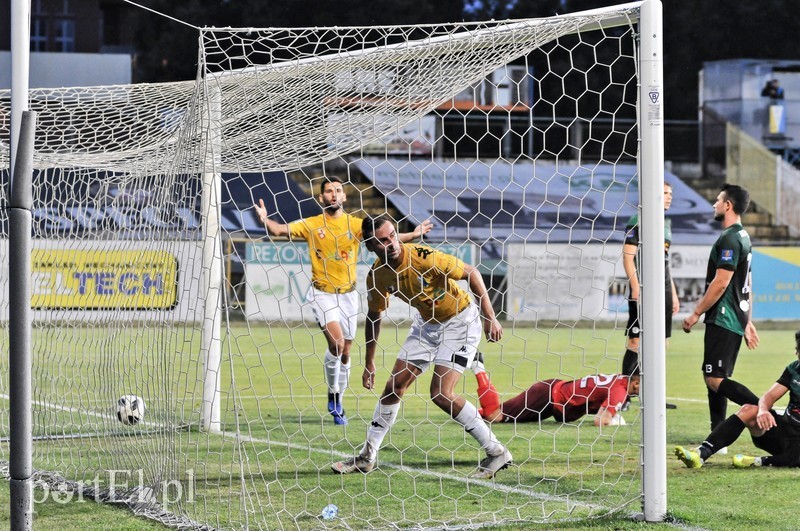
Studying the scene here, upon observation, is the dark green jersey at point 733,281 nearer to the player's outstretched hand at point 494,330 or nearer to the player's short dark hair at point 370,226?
the player's outstretched hand at point 494,330

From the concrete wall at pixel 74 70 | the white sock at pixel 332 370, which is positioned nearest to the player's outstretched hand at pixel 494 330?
the white sock at pixel 332 370

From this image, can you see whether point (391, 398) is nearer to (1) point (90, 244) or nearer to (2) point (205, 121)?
(2) point (205, 121)

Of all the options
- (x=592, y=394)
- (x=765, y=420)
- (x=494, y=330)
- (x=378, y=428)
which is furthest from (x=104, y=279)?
(x=765, y=420)

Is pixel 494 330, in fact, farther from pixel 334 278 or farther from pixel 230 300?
pixel 334 278

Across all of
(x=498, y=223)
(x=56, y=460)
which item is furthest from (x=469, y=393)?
(x=498, y=223)

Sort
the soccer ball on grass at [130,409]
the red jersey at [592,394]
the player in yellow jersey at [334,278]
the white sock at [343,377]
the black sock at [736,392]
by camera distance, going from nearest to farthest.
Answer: the soccer ball on grass at [130,409], the black sock at [736,392], the red jersey at [592,394], the player in yellow jersey at [334,278], the white sock at [343,377]

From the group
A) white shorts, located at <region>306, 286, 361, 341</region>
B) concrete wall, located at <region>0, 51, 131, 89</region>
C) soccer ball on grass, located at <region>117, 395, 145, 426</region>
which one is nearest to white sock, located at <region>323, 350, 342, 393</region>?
white shorts, located at <region>306, 286, 361, 341</region>

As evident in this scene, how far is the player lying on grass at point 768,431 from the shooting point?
6.45m

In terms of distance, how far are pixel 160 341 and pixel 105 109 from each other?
281 cm

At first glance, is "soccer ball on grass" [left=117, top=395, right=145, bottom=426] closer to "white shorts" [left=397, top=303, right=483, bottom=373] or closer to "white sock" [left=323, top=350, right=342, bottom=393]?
"white shorts" [left=397, top=303, right=483, bottom=373]

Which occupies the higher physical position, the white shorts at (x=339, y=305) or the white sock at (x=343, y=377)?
the white shorts at (x=339, y=305)

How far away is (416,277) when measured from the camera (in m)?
6.33
